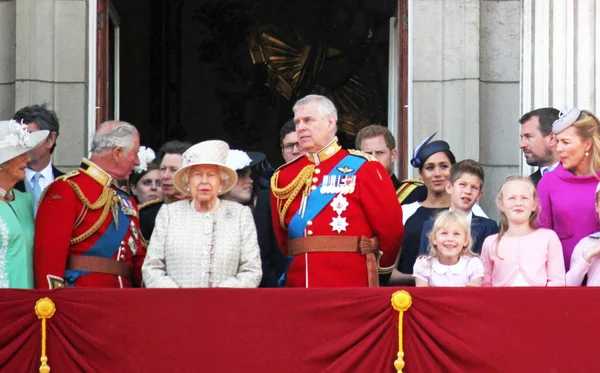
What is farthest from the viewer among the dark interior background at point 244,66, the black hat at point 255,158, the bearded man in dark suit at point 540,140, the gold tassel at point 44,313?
the dark interior background at point 244,66

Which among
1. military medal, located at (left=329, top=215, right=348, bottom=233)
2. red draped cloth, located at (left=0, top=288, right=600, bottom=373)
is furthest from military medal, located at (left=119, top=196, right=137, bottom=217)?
military medal, located at (left=329, top=215, right=348, bottom=233)

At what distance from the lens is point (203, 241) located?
8023 millimetres

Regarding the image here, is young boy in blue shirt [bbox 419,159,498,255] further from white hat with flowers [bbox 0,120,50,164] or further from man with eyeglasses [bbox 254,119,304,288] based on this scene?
white hat with flowers [bbox 0,120,50,164]

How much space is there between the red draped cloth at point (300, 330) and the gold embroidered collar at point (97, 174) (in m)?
1.04

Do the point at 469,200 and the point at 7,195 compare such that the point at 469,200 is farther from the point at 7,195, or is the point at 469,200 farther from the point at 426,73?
the point at 7,195

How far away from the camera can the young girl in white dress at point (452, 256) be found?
8.02m

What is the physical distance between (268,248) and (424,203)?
969 mm

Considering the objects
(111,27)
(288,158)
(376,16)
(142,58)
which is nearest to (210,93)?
(142,58)

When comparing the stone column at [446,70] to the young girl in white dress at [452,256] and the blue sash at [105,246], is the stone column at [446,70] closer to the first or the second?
the young girl in white dress at [452,256]

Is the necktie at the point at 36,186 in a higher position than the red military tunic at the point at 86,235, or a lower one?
higher

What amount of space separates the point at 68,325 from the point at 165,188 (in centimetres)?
192

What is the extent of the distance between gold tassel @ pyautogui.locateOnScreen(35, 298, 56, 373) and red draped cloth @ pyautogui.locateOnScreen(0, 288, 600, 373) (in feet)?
0.09

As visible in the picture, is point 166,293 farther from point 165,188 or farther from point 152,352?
point 165,188

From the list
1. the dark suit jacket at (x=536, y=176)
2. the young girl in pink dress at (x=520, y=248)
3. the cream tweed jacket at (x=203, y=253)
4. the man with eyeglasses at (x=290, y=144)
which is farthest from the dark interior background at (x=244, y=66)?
the cream tweed jacket at (x=203, y=253)
